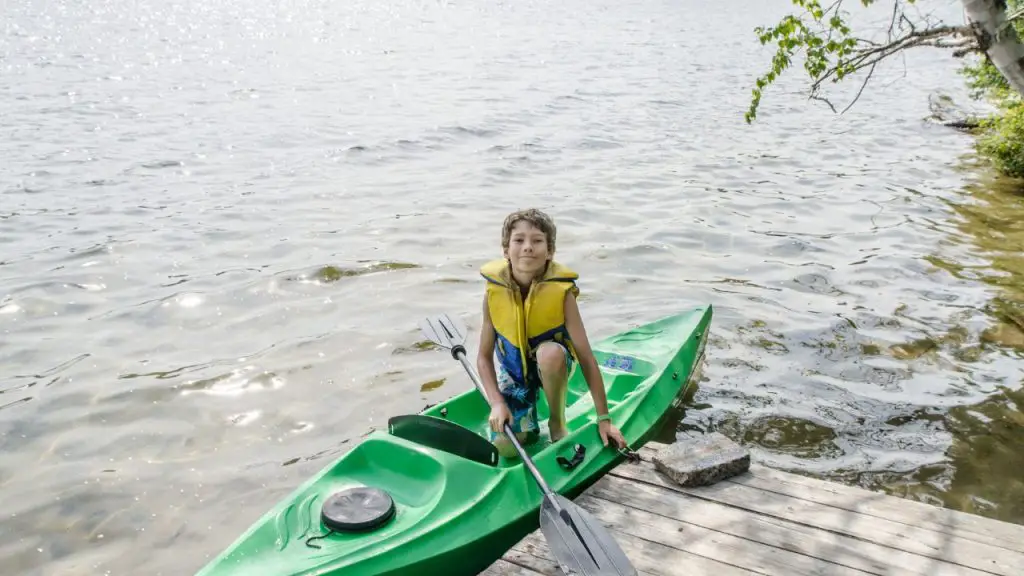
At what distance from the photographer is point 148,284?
7512mm

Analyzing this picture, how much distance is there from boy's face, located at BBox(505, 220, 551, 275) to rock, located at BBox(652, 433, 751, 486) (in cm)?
111

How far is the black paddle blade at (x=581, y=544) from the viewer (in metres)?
3.29

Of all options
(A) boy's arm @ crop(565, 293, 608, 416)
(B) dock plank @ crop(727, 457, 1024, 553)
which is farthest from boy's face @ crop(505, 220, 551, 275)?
(B) dock plank @ crop(727, 457, 1024, 553)

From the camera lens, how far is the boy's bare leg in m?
4.17

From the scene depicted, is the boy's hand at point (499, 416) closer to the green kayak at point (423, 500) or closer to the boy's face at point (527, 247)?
the green kayak at point (423, 500)

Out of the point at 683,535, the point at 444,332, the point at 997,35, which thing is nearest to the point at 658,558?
the point at 683,535

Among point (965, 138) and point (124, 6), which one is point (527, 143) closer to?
point (965, 138)

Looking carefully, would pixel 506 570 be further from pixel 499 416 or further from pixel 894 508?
pixel 894 508

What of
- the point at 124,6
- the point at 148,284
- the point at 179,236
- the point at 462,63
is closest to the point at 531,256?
the point at 148,284

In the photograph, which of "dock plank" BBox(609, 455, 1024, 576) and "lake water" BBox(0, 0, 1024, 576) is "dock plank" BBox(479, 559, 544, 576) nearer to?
"dock plank" BBox(609, 455, 1024, 576)

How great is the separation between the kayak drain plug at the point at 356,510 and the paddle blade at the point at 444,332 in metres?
1.33

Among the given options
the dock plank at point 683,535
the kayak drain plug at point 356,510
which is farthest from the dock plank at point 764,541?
the kayak drain plug at point 356,510

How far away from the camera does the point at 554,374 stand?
419 cm

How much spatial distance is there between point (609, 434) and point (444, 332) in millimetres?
1272
